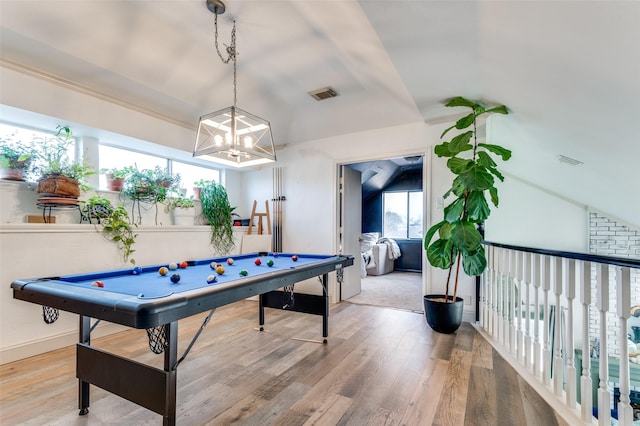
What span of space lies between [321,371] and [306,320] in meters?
1.33

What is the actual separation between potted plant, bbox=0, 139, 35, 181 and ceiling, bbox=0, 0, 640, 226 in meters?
0.68

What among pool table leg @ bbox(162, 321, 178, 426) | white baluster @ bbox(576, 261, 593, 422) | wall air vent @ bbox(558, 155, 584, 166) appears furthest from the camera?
wall air vent @ bbox(558, 155, 584, 166)

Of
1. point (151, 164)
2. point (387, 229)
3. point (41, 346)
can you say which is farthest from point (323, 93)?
point (387, 229)

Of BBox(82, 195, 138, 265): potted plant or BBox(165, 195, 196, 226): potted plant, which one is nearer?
BBox(82, 195, 138, 265): potted plant

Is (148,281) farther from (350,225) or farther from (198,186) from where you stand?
(350,225)

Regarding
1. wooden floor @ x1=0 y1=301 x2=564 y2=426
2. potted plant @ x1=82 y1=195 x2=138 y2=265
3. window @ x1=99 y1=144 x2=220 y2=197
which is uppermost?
window @ x1=99 y1=144 x2=220 y2=197

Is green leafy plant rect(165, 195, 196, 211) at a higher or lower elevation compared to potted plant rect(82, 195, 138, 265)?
higher

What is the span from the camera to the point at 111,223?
315 centimetres

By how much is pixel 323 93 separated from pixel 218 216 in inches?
89.1

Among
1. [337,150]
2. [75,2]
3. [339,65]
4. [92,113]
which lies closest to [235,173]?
[337,150]

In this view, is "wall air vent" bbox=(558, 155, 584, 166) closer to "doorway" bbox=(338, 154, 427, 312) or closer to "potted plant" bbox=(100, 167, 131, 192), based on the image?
"doorway" bbox=(338, 154, 427, 312)

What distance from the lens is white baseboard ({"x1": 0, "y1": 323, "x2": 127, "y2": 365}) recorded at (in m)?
2.49

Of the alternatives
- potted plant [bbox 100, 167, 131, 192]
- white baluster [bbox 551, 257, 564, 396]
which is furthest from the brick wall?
potted plant [bbox 100, 167, 131, 192]

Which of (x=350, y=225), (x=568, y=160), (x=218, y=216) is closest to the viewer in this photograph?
(x=568, y=160)
